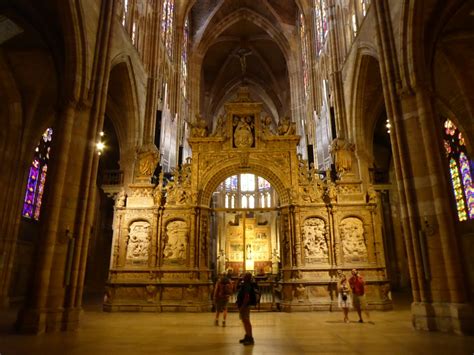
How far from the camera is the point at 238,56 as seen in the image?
41.0m

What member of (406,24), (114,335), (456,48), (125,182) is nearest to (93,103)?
(125,182)

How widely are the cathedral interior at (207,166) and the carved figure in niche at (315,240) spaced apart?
0.20ft

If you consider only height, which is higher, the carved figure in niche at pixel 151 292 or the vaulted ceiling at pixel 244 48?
the vaulted ceiling at pixel 244 48

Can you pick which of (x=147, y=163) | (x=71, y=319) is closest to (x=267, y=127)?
(x=147, y=163)

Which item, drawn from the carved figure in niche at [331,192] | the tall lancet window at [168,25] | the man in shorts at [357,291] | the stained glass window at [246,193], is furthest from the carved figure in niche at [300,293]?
the stained glass window at [246,193]

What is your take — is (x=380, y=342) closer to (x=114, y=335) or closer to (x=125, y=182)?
(x=114, y=335)

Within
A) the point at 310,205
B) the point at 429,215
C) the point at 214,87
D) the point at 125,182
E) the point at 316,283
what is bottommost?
the point at 316,283

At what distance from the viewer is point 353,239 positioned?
1441cm

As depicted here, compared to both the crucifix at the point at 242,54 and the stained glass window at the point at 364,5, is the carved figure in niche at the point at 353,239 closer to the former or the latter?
the stained glass window at the point at 364,5

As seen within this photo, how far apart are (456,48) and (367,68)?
403cm

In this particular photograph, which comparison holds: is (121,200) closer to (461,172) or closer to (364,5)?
(364,5)

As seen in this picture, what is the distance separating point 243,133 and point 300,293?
747 centimetres

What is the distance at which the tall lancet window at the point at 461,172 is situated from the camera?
19219 mm

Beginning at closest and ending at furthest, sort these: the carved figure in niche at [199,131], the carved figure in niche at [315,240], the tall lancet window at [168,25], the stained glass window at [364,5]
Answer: the carved figure in niche at [315,240] < the stained glass window at [364,5] < the carved figure in niche at [199,131] < the tall lancet window at [168,25]
